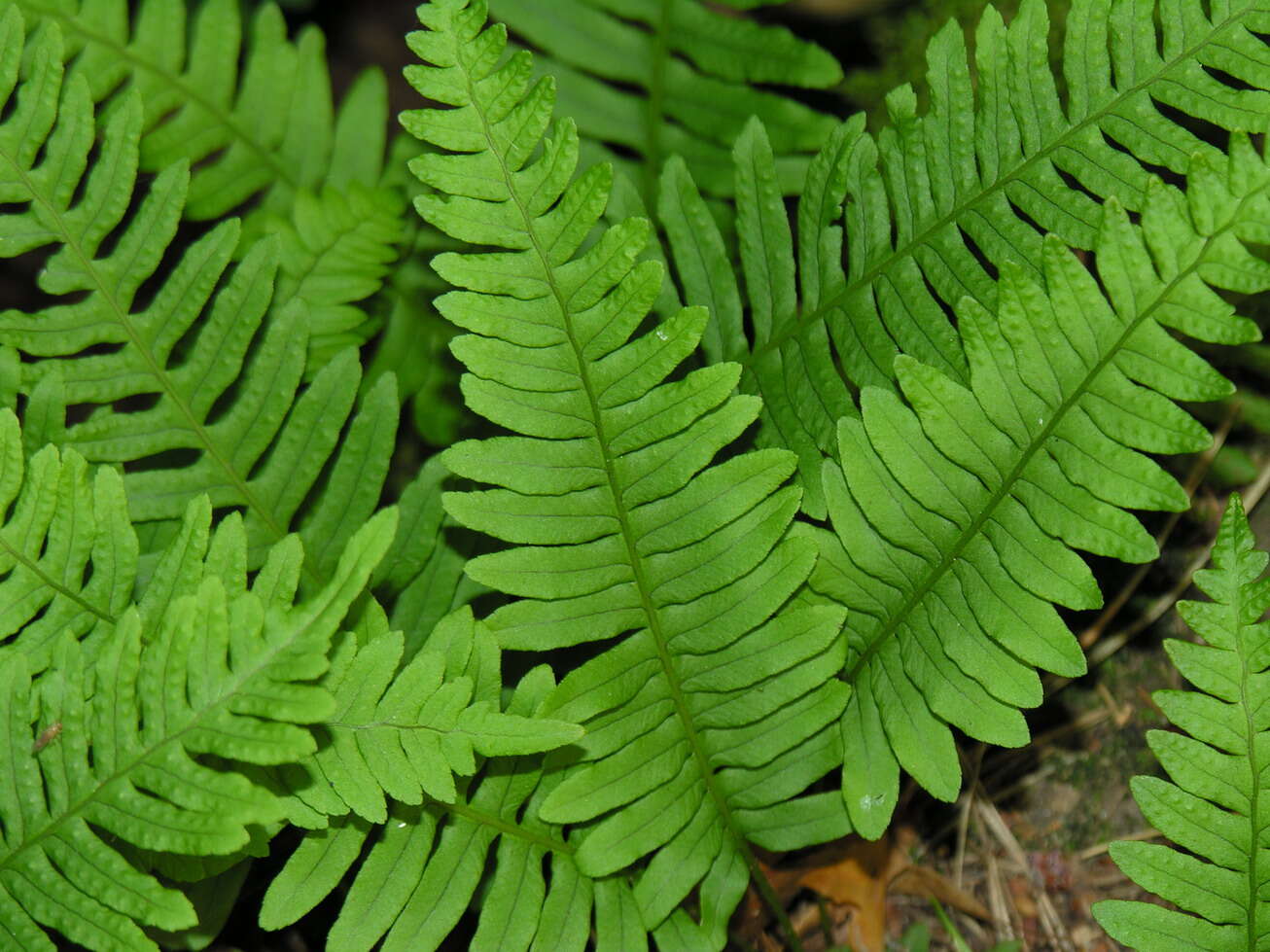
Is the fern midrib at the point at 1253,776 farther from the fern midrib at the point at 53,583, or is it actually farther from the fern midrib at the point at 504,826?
the fern midrib at the point at 53,583

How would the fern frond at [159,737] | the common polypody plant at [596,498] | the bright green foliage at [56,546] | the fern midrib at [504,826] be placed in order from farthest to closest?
the fern midrib at [504,826] < the bright green foliage at [56,546] < the common polypody plant at [596,498] < the fern frond at [159,737]

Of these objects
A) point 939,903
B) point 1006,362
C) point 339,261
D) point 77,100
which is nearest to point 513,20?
point 339,261

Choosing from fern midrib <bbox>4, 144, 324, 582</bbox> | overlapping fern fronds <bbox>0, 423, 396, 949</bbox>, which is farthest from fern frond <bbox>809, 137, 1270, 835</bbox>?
fern midrib <bbox>4, 144, 324, 582</bbox>

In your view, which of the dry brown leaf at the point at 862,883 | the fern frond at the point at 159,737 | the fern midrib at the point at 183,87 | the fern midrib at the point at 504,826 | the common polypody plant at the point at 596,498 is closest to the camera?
the fern frond at the point at 159,737

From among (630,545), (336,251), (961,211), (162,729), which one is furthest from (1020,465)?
(336,251)

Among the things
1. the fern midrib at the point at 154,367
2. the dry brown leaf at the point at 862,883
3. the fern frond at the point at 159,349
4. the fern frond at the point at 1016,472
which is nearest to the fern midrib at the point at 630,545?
the dry brown leaf at the point at 862,883

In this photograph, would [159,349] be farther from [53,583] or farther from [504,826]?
[504,826]

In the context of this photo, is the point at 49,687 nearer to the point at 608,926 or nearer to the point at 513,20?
the point at 608,926

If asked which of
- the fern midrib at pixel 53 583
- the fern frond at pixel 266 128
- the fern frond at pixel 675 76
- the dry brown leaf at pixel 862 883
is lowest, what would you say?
the dry brown leaf at pixel 862 883
